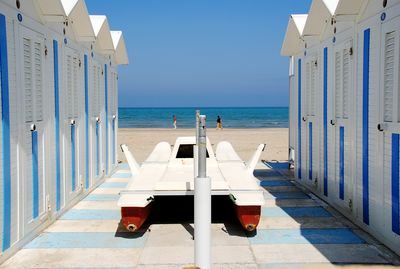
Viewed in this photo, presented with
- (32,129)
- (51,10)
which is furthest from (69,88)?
(32,129)

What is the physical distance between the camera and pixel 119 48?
14188 mm

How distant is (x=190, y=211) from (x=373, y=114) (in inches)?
149

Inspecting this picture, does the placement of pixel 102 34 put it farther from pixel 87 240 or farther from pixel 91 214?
pixel 87 240

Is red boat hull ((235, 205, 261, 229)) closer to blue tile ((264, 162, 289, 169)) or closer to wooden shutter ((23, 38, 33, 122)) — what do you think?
wooden shutter ((23, 38, 33, 122))

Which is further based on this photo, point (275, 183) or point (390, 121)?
point (275, 183)

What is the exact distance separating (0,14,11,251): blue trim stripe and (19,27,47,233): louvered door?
48cm

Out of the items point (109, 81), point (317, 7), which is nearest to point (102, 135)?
point (109, 81)

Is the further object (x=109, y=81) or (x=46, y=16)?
(x=109, y=81)

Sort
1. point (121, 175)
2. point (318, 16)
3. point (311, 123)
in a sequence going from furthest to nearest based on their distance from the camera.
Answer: point (121, 175) → point (311, 123) → point (318, 16)

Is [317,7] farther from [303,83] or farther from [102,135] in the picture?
[102,135]

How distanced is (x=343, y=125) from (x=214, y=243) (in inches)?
134

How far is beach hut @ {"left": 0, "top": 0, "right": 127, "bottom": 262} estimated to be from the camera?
6043 millimetres

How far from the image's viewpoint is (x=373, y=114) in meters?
6.93

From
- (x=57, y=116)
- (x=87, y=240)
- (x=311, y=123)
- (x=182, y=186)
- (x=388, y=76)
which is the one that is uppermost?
(x=388, y=76)
